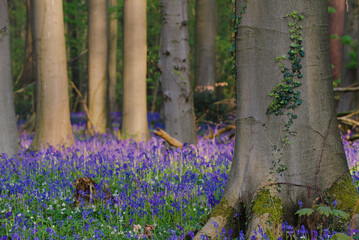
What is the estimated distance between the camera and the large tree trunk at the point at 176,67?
832 cm

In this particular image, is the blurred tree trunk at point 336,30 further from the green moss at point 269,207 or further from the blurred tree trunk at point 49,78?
the green moss at point 269,207

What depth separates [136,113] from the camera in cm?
1093

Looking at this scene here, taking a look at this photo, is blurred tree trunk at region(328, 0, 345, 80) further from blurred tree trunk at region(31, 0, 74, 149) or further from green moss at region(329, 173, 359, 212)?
green moss at region(329, 173, 359, 212)

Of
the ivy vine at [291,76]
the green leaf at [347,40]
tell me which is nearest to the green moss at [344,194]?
the ivy vine at [291,76]

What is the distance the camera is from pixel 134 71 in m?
11.0

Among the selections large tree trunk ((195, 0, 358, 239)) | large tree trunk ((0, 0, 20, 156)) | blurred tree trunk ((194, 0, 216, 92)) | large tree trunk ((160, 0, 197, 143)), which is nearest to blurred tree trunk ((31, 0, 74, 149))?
large tree trunk ((0, 0, 20, 156))

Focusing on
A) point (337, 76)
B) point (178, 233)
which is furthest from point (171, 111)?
point (337, 76)

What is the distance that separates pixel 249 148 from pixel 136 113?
733 centimetres

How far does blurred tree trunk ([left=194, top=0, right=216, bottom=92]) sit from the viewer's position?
1617 cm

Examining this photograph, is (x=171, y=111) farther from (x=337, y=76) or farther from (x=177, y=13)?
(x=337, y=76)

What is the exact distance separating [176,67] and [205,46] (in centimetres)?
823

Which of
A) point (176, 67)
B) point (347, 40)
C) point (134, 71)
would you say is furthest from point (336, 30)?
point (176, 67)

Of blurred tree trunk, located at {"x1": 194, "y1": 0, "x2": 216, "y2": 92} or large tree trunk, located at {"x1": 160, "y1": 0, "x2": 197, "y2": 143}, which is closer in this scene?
large tree trunk, located at {"x1": 160, "y1": 0, "x2": 197, "y2": 143}

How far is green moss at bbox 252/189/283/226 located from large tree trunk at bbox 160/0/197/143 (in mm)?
4825
